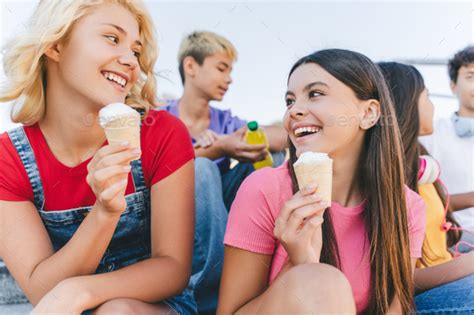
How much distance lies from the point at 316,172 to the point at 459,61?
Result: 3.11 m

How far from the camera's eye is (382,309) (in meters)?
2.05

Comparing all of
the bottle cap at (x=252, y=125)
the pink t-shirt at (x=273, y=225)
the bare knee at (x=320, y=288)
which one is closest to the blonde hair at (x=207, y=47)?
the bottle cap at (x=252, y=125)

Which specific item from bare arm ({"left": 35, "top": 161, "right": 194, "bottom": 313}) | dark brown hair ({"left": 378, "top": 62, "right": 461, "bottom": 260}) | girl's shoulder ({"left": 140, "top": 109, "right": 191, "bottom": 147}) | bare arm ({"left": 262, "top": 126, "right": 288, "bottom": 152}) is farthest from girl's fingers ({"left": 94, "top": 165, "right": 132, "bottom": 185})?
bare arm ({"left": 262, "top": 126, "right": 288, "bottom": 152})

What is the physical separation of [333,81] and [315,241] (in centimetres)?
69

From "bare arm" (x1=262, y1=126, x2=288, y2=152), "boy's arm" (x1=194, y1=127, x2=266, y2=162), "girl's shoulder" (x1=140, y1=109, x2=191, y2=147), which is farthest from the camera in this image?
"bare arm" (x1=262, y1=126, x2=288, y2=152)

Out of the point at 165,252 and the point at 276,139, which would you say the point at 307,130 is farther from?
the point at 276,139

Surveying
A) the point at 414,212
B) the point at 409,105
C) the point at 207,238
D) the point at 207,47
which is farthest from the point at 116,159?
the point at 207,47

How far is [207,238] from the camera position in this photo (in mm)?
2816

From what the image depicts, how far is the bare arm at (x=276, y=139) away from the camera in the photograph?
140 inches

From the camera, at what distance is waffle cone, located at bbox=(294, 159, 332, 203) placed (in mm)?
1768

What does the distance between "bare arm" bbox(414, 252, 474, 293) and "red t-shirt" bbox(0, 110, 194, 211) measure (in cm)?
125

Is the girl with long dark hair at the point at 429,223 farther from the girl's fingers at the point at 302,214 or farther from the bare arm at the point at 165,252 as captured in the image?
the bare arm at the point at 165,252

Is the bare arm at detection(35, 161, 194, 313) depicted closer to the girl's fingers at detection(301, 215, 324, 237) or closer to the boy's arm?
the girl's fingers at detection(301, 215, 324, 237)

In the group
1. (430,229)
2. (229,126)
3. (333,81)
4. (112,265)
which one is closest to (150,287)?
(112,265)
